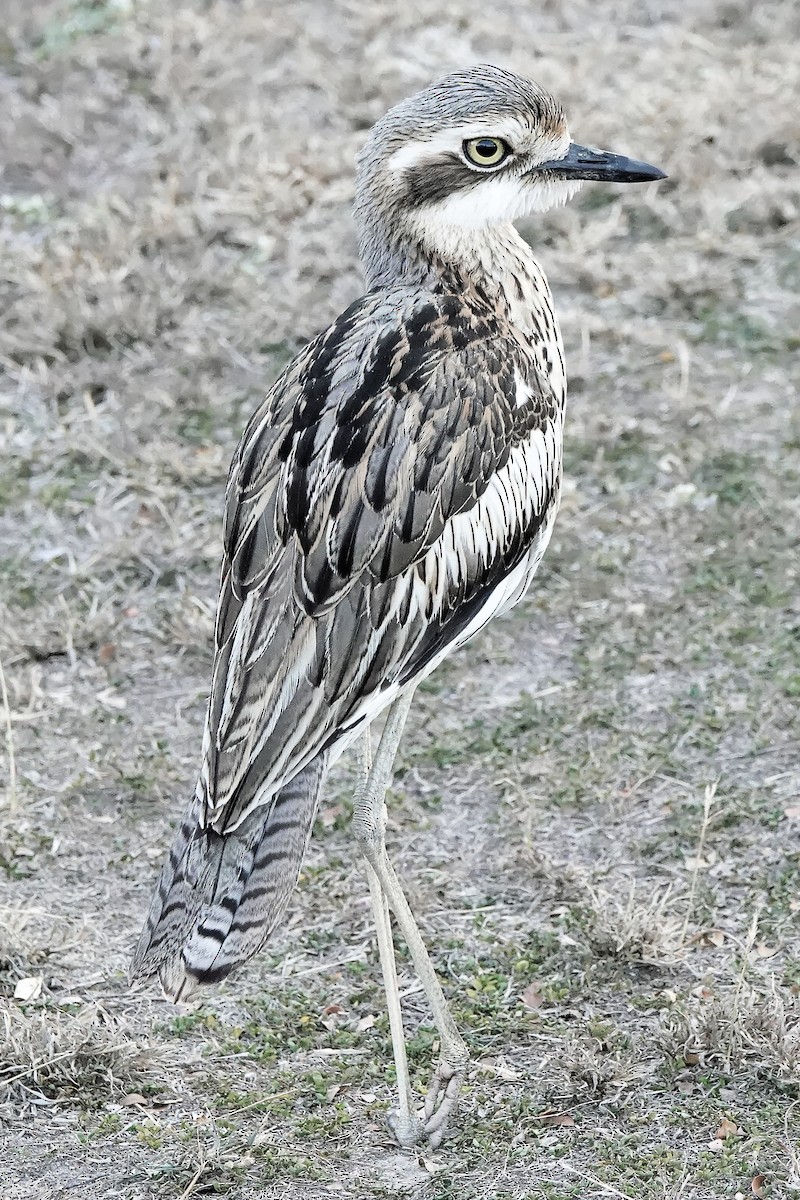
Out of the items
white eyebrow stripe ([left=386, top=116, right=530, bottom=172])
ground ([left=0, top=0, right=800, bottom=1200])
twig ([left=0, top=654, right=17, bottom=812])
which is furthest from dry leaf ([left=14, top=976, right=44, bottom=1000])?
white eyebrow stripe ([left=386, top=116, right=530, bottom=172])

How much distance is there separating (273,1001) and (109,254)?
3.81 meters

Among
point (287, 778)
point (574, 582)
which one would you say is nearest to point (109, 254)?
point (574, 582)

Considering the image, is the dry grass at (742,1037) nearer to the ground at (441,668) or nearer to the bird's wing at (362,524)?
the ground at (441,668)

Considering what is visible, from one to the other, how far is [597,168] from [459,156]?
41 centimetres

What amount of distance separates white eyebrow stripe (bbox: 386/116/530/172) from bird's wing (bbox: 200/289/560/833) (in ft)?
1.08

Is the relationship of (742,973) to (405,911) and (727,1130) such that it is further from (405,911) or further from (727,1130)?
(405,911)

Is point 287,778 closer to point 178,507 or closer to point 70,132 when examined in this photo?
point 178,507

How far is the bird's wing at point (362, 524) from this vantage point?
11.4 ft

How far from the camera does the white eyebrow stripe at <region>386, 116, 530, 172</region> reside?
12.5 feet

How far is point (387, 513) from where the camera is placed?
11.7 ft

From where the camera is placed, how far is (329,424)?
3.65 m

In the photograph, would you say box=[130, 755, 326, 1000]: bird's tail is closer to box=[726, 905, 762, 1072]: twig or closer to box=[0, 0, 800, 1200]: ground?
box=[0, 0, 800, 1200]: ground

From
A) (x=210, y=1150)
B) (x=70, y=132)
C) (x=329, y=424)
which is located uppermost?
(x=70, y=132)

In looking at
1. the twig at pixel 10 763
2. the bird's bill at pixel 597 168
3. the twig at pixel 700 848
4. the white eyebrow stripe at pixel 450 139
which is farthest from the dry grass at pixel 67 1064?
the bird's bill at pixel 597 168
